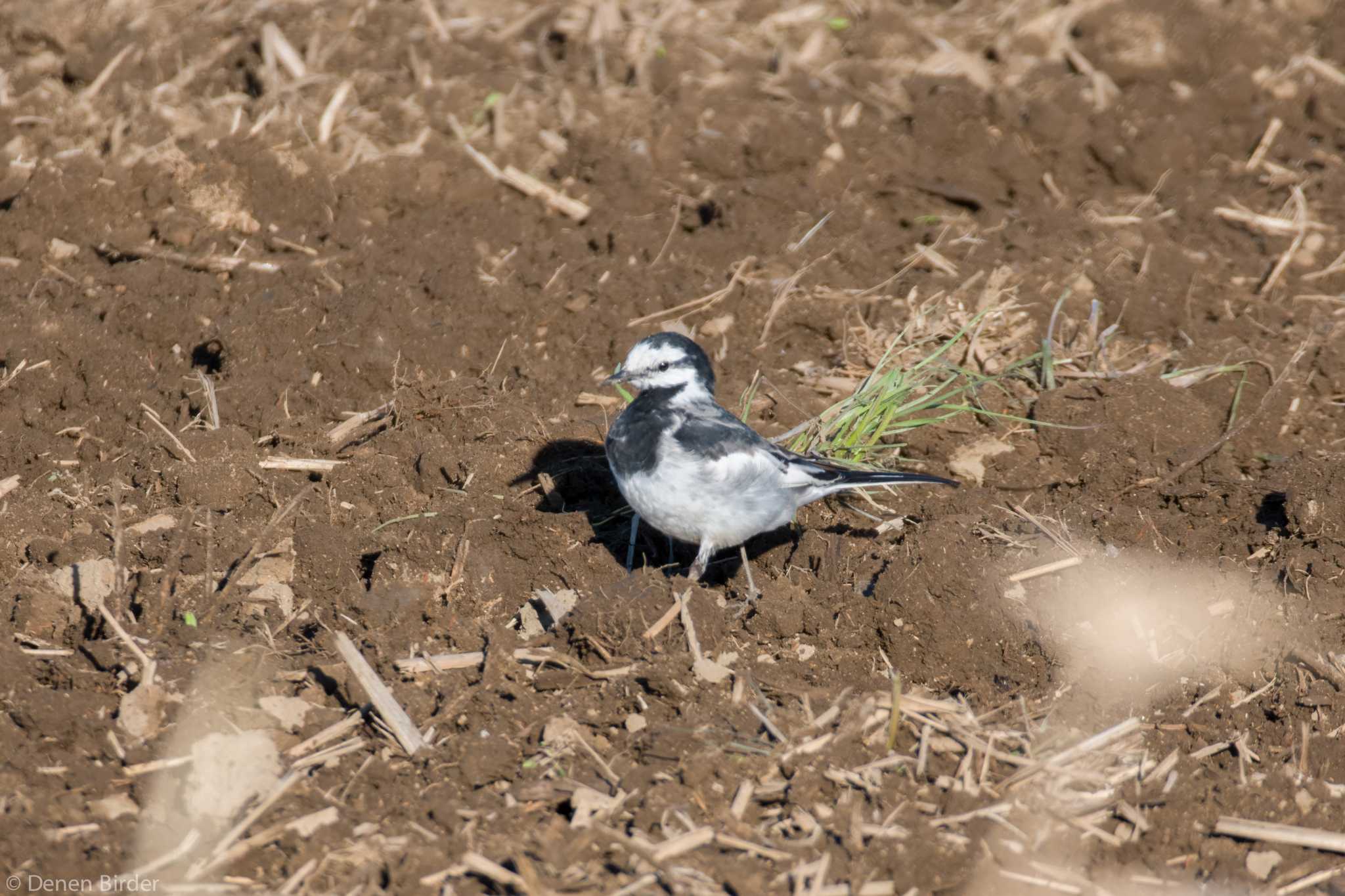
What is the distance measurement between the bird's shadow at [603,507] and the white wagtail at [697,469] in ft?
0.96

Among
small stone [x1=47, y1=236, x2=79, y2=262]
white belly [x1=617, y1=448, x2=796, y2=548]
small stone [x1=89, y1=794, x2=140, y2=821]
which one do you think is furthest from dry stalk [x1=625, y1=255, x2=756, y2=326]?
small stone [x1=89, y1=794, x2=140, y2=821]

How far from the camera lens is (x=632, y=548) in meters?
5.37

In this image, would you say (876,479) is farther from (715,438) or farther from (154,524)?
(154,524)

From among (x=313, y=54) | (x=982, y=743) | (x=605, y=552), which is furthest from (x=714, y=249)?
(x=982, y=743)

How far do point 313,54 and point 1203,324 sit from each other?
19.4 ft

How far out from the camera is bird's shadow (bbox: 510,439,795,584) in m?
5.56

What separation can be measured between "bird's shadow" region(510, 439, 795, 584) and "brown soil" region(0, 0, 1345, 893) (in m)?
0.03

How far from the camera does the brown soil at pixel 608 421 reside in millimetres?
3975

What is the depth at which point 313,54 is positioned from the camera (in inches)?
337

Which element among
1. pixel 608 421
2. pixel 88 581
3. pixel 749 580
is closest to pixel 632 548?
pixel 749 580

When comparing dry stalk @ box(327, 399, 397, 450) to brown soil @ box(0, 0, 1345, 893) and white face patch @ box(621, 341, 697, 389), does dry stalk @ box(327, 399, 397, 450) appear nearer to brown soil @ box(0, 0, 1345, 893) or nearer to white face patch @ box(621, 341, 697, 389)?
brown soil @ box(0, 0, 1345, 893)

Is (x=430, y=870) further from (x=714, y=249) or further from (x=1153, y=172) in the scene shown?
(x=1153, y=172)

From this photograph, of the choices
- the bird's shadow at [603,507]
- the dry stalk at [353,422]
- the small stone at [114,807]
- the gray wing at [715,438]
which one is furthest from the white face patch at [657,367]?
the small stone at [114,807]

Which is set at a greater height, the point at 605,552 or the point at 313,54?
A: the point at 313,54
